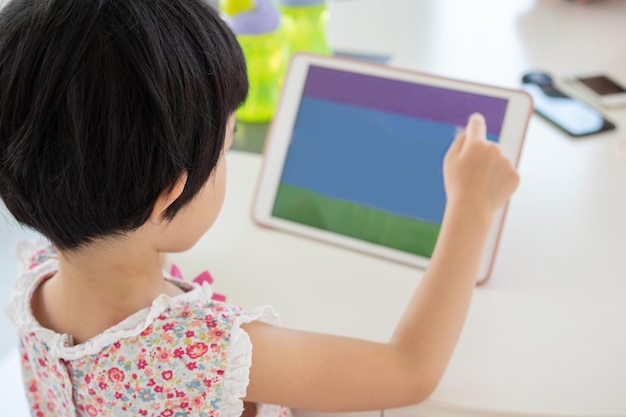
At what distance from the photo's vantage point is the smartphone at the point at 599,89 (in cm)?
106

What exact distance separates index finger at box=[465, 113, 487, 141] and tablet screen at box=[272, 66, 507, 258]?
0.08 feet

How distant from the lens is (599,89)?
1.08m

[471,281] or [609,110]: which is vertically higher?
[609,110]

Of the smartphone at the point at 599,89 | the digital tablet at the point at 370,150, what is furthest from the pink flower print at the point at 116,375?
the smartphone at the point at 599,89

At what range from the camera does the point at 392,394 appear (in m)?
0.62

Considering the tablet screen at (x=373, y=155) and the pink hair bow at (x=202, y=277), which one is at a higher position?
the tablet screen at (x=373, y=155)

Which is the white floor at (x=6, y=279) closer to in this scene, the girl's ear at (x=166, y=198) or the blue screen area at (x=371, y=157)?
the blue screen area at (x=371, y=157)

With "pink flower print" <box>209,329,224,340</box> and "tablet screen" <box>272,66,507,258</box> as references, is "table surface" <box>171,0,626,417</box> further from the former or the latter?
"pink flower print" <box>209,329,224,340</box>

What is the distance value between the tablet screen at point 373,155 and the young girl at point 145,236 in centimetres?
9

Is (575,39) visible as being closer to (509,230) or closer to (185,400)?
(509,230)

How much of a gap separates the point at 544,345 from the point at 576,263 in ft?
→ 0.45

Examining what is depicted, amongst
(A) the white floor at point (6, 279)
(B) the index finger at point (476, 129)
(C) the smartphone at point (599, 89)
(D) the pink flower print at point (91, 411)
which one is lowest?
(A) the white floor at point (6, 279)

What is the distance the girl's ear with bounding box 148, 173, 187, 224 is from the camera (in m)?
0.53

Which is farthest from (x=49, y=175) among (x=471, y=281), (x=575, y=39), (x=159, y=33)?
(x=575, y=39)
